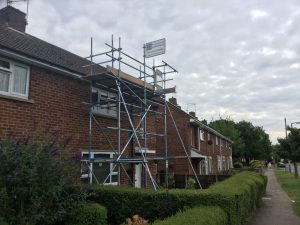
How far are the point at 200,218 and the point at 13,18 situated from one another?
37.2ft

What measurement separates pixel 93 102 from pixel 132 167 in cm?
359

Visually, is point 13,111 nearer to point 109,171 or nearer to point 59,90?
point 59,90

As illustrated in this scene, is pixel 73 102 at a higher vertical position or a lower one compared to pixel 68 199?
higher

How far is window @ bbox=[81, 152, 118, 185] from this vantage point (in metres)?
11.4

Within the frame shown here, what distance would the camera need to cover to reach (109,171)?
510 inches

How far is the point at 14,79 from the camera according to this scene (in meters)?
9.38

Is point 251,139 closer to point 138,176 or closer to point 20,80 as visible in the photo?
point 138,176

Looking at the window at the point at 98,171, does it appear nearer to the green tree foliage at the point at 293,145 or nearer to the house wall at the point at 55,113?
the house wall at the point at 55,113

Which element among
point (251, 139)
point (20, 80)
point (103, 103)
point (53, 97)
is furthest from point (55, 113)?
point (251, 139)

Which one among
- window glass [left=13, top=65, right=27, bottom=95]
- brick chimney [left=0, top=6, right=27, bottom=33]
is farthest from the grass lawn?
brick chimney [left=0, top=6, right=27, bottom=33]

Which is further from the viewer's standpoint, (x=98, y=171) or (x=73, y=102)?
(x=98, y=171)

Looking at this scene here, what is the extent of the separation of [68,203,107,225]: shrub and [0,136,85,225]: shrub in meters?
0.20

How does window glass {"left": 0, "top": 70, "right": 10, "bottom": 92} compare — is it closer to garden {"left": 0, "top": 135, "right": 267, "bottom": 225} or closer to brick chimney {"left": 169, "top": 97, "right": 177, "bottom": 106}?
garden {"left": 0, "top": 135, "right": 267, "bottom": 225}

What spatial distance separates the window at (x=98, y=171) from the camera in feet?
37.5
